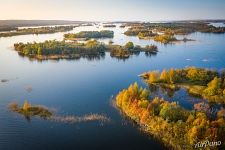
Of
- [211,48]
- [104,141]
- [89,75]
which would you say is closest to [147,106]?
[104,141]

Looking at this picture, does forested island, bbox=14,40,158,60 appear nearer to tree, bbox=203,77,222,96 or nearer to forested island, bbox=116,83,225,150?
tree, bbox=203,77,222,96

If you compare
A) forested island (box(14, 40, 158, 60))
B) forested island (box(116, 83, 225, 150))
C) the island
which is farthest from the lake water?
forested island (box(14, 40, 158, 60))

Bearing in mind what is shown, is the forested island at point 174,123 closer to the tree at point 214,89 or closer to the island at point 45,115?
the island at point 45,115

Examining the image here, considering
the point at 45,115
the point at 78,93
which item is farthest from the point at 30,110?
the point at 78,93

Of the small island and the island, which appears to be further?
the small island

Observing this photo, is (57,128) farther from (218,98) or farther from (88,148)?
(218,98)

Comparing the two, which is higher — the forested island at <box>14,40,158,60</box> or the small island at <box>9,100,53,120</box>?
the forested island at <box>14,40,158,60</box>
